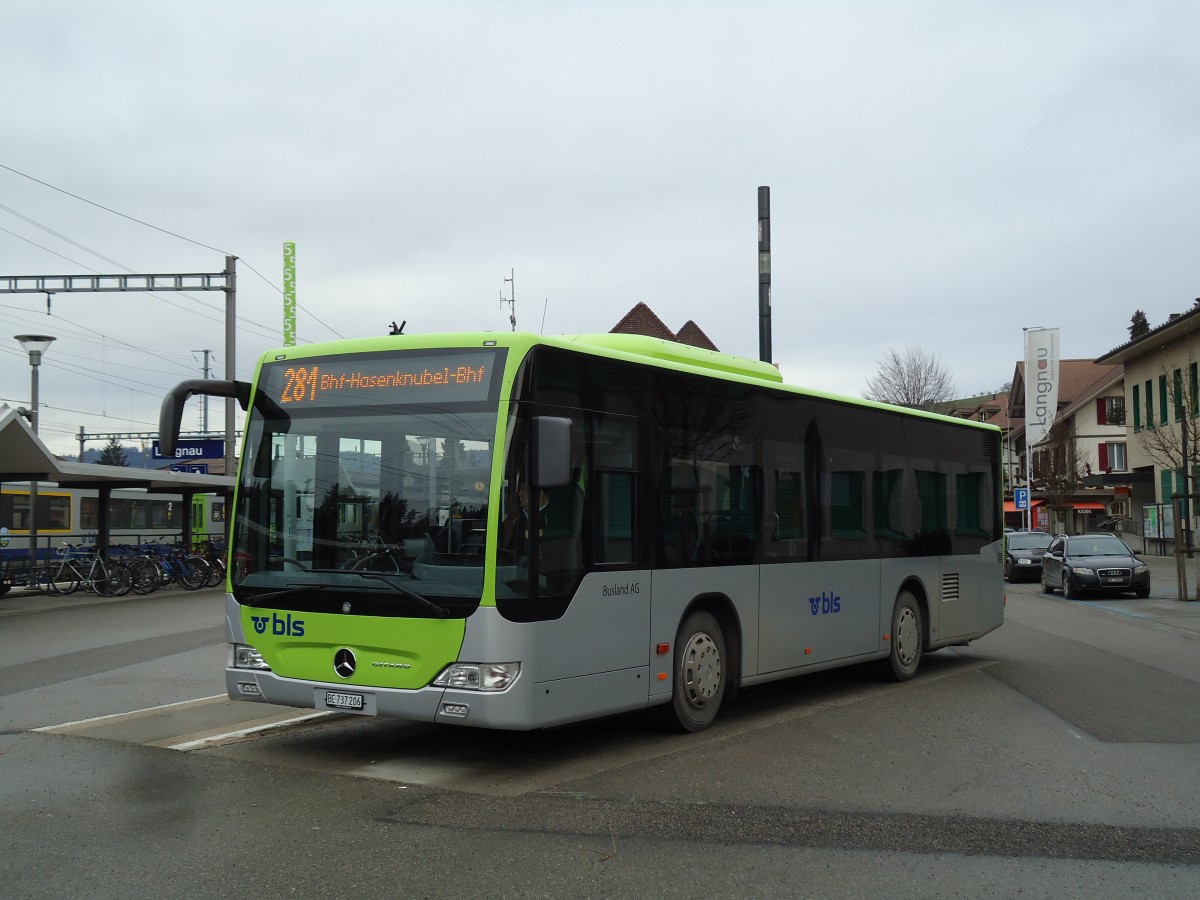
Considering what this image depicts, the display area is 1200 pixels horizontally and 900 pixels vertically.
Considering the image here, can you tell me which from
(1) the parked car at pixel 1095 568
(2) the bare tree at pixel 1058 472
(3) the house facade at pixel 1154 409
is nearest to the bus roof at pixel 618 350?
(1) the parked car at pixel 1095 568

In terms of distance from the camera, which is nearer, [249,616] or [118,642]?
[249,616]

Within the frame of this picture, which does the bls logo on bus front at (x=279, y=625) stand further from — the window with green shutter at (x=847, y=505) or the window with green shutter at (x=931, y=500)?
the window with green shutter at (x=931, y=500)

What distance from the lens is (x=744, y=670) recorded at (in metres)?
9.73

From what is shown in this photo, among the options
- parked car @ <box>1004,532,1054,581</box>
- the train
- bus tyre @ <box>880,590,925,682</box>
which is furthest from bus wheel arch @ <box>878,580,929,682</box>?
the train

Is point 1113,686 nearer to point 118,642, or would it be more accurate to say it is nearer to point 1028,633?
point 1028,633

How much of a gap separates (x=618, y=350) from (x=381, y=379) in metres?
1.99

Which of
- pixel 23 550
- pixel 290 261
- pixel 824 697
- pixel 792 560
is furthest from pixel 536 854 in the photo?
pixel 290 261

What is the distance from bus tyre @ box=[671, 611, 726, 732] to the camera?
8.97 m

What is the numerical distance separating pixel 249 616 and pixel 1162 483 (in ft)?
155

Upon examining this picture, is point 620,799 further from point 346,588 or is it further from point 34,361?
point 34,361

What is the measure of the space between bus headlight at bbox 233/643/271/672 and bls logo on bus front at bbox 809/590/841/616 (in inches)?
198

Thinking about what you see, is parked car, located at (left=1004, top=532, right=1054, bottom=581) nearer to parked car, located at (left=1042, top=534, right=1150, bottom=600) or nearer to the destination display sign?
parked car, located at (left=1042, top=534, right=1150, bottom=600)

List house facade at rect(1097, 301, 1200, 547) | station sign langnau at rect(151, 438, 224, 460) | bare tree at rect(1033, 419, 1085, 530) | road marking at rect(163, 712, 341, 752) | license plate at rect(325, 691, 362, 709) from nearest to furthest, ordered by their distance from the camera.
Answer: license plate at rect(325, 691, 362, 709) < road marking at rect(163, 712, 341, 752) < station sign langnau at rect(151, 438, 224, 460) < house facade at rect(1097, 301, 1200, 547) < bare tree at rect(1033, 419, 1085, 530)

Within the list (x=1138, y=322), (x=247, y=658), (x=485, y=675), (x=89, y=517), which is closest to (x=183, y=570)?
(x=89, y=517)
